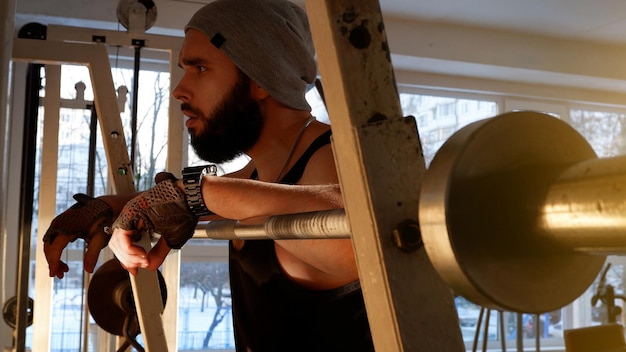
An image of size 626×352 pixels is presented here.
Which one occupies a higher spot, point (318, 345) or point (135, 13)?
point (135, 13)

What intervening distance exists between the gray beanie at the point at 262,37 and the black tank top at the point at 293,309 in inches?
7.0

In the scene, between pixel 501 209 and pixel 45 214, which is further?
pixel 45 214

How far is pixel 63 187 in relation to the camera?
408 cm

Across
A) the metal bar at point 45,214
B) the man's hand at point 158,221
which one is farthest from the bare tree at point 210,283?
the man's hand at point 158,221

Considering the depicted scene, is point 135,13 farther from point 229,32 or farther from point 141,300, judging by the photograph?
point 141,300

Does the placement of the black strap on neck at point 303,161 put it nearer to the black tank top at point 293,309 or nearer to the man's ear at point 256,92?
the black tank top at point 293,309

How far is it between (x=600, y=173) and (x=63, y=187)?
4.14 m

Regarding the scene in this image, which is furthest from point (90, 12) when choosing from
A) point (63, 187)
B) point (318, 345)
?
point (318, 345)

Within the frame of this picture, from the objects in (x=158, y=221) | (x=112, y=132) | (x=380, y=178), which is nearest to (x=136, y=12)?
(x=112, y=132)

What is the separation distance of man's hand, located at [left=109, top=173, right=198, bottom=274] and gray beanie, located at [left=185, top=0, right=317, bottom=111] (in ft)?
1.37

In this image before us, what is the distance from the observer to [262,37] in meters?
1.29

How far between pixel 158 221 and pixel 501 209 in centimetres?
60

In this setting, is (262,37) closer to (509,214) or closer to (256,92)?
(256,92)

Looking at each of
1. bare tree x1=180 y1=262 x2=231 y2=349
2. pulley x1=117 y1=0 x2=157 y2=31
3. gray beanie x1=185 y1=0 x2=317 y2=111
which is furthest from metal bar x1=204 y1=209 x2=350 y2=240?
bare tree x1=180 y1=262 x2=231 y2=349
